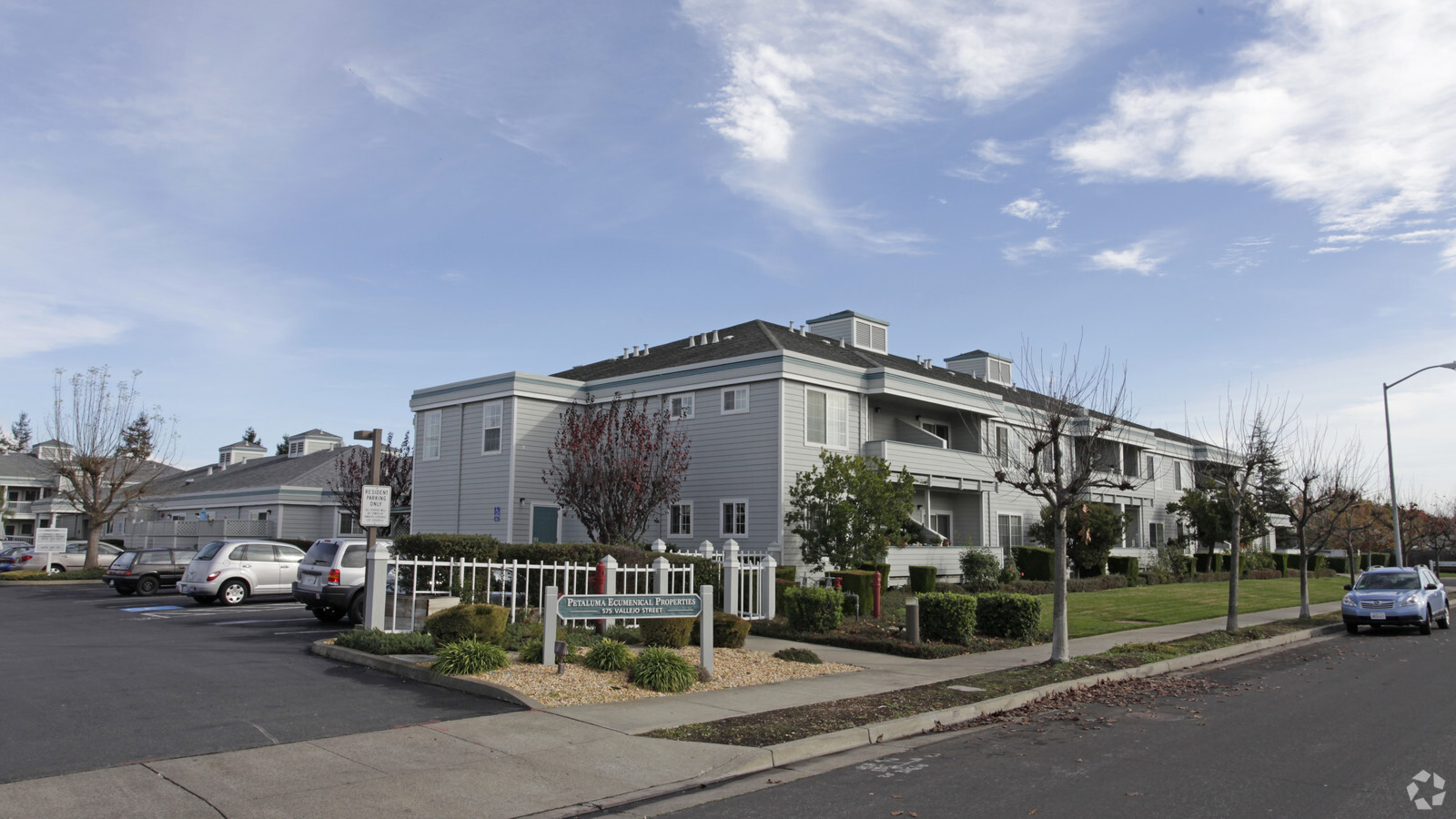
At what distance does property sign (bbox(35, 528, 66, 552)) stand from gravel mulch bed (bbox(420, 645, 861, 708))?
33.7 meters

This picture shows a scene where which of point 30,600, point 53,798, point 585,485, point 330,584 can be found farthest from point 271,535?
point 53,798

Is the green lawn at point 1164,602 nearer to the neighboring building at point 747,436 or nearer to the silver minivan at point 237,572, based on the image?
Result: the neighboring building at point 747,436

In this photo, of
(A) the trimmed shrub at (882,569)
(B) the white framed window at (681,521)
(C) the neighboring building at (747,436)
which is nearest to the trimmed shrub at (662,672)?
(A) the trimmed shrub at (882,569)

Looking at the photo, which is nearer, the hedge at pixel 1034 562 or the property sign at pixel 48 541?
the hedge at pixel 1034 562

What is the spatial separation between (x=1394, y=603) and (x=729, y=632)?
16792 mm

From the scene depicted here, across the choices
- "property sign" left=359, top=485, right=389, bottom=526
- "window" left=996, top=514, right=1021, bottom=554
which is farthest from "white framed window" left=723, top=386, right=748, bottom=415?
"property sign" left=359, top=485, right=389, bottom=526

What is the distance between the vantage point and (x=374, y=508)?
55.1ft

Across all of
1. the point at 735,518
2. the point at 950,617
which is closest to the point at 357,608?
the point at 950,617

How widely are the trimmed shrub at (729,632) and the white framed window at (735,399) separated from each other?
42.2ft

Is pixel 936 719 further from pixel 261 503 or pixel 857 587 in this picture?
pixel 261 503

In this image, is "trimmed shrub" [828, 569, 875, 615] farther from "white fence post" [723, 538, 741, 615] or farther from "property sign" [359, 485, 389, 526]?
"property sign" [359, 485, 389, 526]

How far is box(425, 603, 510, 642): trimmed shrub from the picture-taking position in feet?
42.9

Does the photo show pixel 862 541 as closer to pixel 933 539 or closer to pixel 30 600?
pixel 933 539

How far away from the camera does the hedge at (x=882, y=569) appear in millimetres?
24312
